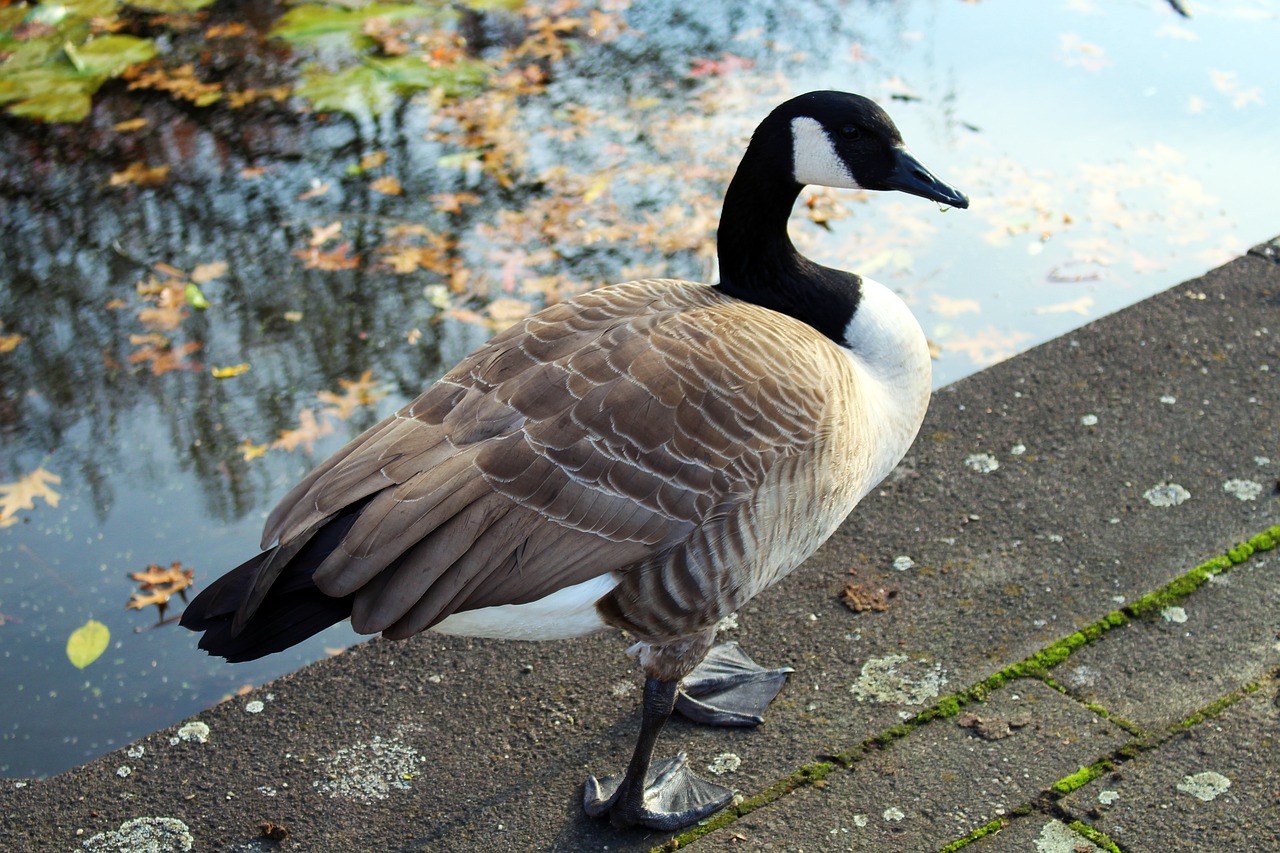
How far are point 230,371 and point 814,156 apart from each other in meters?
2.93

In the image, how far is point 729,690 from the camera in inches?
130

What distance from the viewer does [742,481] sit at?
2785 mm

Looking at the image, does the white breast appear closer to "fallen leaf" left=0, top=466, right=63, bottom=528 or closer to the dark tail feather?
the dark tail feather

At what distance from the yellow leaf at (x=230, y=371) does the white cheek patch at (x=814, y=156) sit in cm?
284

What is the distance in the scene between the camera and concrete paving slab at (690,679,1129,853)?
113 inches

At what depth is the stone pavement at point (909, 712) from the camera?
2.93 metres

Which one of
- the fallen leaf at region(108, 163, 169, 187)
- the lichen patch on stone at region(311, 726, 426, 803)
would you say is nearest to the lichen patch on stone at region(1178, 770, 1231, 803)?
the lichen patch on stone at region(311, 726, 426, 803)

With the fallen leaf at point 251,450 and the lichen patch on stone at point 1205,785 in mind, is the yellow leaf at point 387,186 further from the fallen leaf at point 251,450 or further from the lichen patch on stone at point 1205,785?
the lichen patch on stone at point 1205,785

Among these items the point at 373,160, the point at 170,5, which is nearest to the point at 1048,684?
the point at 373,160

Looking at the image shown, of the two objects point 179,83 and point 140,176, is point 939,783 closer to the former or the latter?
point 140,176

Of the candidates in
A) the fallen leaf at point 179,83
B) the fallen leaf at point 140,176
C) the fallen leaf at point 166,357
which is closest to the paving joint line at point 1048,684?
the fallen leaf at point 166,357

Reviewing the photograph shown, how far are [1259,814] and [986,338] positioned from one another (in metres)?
2.75

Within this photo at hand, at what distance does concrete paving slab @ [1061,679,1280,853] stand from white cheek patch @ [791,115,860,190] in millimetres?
1656

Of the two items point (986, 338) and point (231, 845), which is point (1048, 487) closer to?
point (986, 338)
